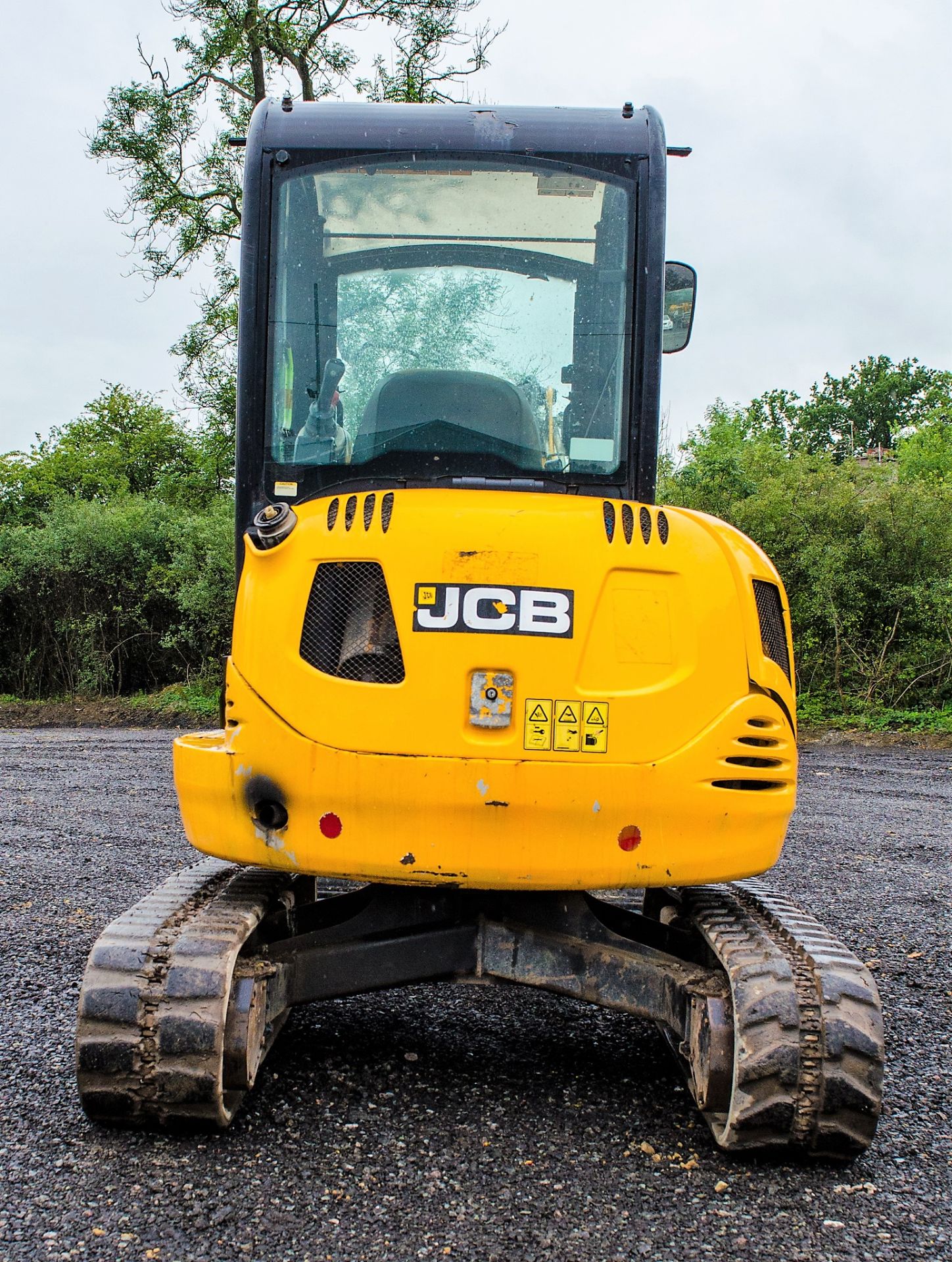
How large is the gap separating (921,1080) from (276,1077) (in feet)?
6.18

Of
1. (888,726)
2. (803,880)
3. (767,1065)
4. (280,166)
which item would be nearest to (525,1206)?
(767,1065)

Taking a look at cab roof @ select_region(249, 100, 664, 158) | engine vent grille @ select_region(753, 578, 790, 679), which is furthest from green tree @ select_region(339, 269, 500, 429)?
engine vent grille @ select_region(753, 578, 790, 679)

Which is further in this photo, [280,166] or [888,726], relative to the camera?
[888,726]

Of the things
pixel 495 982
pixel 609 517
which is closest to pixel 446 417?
pixel 609 517

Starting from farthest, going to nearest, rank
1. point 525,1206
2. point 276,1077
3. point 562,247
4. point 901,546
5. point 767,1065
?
point 901,546, point 562,247, point 276,1077, point 767,1065, point 525,1206

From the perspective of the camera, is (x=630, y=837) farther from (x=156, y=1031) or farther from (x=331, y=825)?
(x=156, y=1031)

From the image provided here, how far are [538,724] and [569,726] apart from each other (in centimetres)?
7

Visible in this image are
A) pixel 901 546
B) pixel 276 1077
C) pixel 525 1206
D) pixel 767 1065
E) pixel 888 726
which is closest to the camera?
pixel 525 1206

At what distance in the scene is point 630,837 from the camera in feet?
8.78

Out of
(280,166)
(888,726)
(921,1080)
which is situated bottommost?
(888,726)

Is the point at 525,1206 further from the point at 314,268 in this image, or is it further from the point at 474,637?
the point at 314,268

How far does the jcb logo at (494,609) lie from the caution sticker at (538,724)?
17 cm

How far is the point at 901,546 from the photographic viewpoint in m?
14.0

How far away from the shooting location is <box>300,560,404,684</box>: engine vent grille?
8.89 ft
